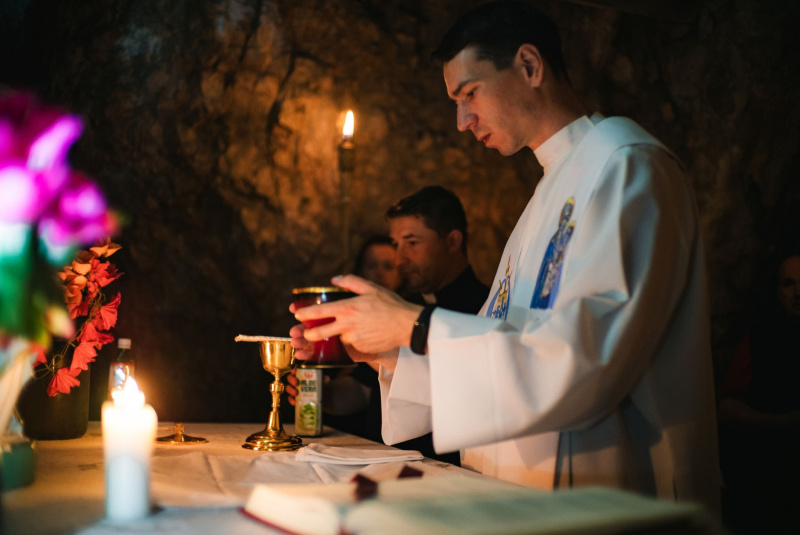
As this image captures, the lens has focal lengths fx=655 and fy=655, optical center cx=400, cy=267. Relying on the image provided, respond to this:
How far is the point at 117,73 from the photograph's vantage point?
2.54 meters

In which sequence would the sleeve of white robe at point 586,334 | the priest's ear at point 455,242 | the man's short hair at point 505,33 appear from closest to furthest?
the sleeve of white robe at point 586,334 → the man's short hair at point 505,33 → the priest's ear at point 455,242

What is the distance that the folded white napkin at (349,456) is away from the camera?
152cm

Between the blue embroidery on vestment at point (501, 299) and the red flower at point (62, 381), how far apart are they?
117cm

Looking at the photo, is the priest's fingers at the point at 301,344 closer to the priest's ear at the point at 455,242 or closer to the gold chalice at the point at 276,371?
the gold chalice at the point at 276,371

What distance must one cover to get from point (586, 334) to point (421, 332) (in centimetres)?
33

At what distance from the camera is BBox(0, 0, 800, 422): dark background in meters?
2.55

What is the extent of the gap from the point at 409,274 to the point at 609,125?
77.3 inches

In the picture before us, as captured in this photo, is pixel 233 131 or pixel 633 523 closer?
pixel 633 523

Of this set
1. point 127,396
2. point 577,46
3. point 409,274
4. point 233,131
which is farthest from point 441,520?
point 577,46

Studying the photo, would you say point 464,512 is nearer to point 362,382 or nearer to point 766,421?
point 362,382

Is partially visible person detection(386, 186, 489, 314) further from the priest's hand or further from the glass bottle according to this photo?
the priest's hand

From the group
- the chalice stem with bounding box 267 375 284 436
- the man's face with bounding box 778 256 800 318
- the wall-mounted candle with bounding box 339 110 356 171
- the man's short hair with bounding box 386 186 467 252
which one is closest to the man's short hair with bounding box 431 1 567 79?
the wall-mounted candle with bounding box 339 110 356 171

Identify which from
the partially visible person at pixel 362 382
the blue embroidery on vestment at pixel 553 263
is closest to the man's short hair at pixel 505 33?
the blue embroidery on vestment at pixel 553 263

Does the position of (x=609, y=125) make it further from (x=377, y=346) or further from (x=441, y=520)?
(x=441, y=520)
